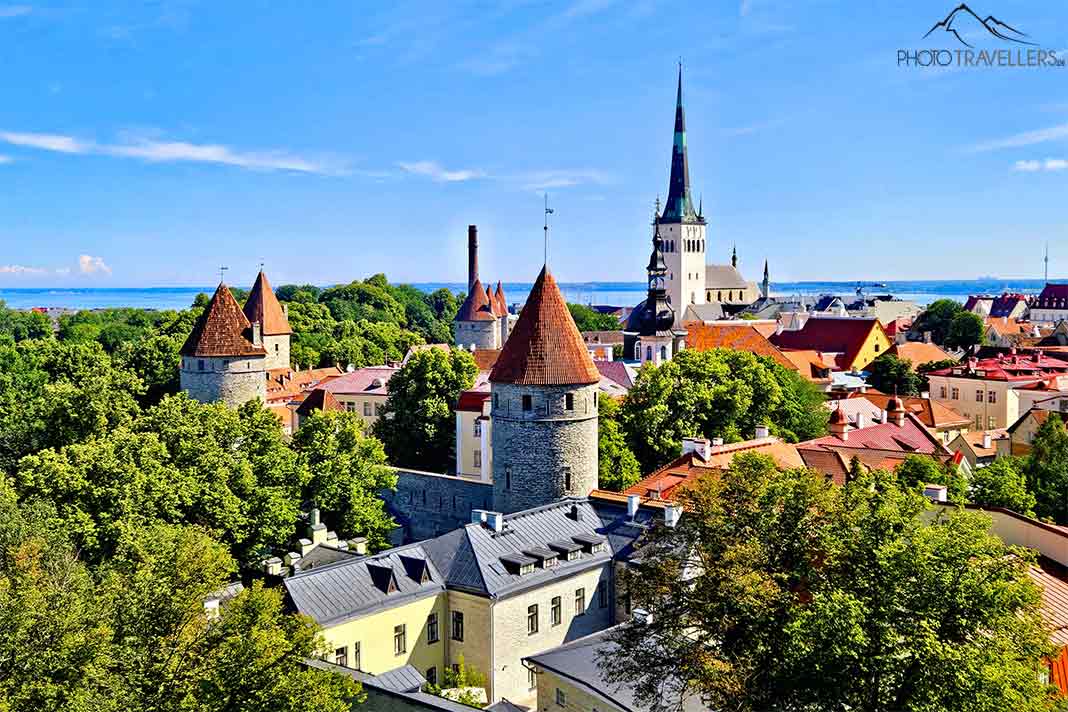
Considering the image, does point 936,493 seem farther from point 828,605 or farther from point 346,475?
point 346,475

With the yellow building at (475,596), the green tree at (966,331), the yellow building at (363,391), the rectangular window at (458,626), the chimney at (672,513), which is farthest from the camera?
the green tree at (966,331)

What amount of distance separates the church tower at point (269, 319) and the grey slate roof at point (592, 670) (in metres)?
38.6

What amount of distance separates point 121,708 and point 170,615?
179cm

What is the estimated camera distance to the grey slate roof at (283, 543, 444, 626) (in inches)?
874

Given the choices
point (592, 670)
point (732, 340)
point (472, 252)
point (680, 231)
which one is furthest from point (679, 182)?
point (592, 670)

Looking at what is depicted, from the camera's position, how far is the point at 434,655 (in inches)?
981

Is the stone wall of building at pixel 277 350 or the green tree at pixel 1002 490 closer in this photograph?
the green tree at pixel 1002 490

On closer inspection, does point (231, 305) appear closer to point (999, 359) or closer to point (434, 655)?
point (434, 655)

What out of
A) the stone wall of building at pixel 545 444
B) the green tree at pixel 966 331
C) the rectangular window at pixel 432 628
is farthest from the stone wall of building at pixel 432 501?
the green tree at pixel 966 331

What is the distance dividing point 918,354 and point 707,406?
130 ft

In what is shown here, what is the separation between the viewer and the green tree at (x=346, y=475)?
29.4 m

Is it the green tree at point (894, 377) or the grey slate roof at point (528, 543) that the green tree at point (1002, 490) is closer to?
the grey slate roof at point (528, 543)

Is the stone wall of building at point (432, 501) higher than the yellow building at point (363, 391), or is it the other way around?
the yellow building at point (363, 391)

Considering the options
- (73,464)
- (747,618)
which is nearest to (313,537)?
(73,464)
